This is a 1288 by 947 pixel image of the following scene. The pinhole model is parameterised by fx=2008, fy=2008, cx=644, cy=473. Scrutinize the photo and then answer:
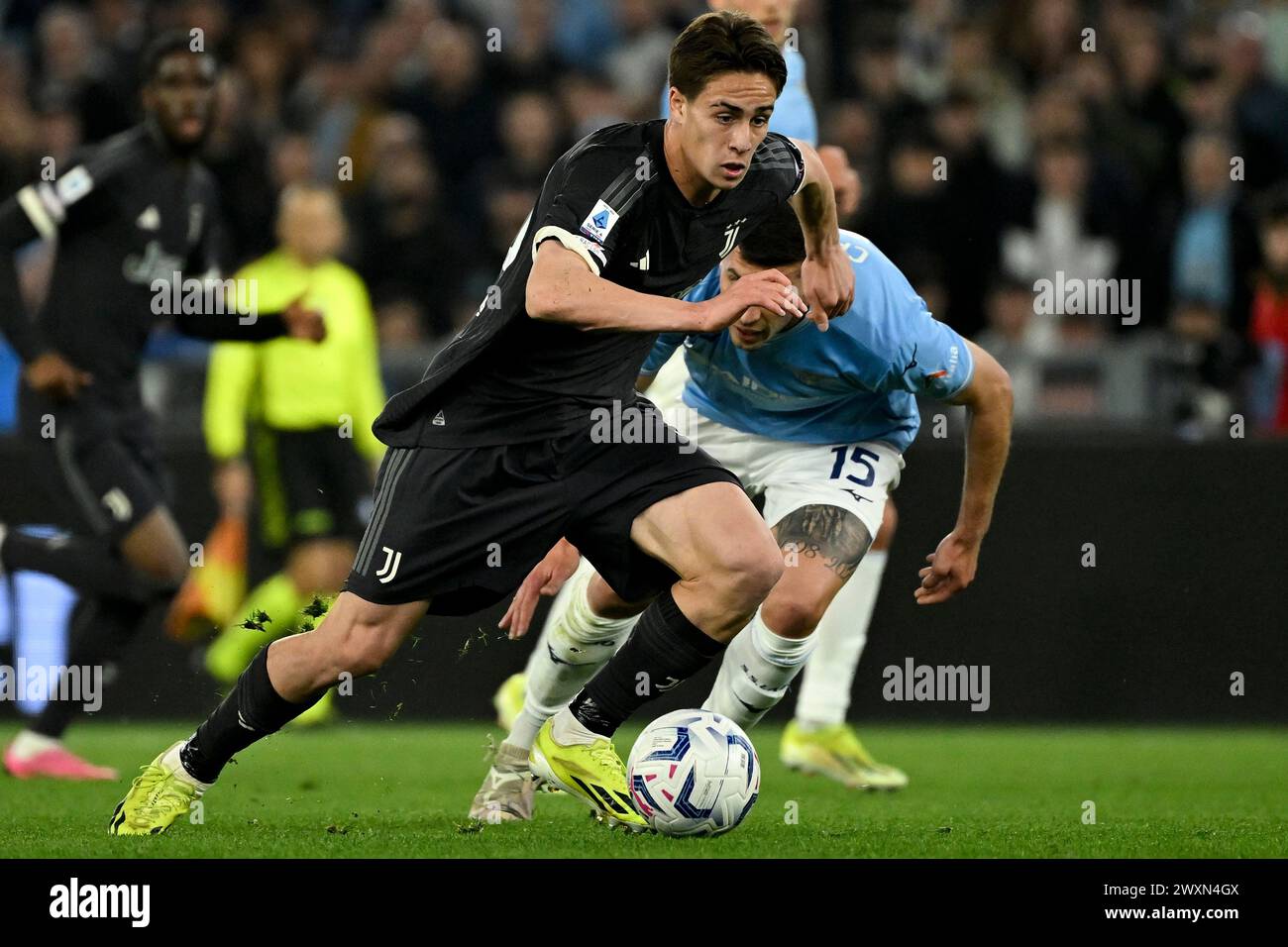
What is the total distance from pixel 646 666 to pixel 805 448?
119 centimetres

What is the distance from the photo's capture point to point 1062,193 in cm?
1123

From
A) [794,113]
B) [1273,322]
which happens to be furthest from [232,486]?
[1273,322]

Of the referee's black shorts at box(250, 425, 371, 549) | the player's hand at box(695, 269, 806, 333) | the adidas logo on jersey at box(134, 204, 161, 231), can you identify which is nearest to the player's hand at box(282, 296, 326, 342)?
the adidas logo on jersey at box(134, 204, 161, 231)

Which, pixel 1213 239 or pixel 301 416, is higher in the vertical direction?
pixel 1213 239

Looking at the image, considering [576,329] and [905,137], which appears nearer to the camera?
[576,329]

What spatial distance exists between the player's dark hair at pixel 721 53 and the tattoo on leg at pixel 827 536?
1.51m

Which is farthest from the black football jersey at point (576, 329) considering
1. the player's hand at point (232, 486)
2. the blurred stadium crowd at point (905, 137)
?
the blurred stadium crowd at point (905, 137)

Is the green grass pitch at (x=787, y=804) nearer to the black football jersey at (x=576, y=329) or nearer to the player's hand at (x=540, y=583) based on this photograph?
the player's hand at (x=540, y=583)

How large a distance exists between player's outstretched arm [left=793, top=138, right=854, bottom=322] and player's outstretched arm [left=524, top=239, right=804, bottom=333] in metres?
0.63

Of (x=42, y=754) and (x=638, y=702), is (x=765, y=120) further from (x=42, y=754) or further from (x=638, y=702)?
(x=42, y=754)

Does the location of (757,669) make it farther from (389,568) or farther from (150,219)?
(150,219)

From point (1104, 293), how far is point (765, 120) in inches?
248

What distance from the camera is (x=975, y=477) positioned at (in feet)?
20.0

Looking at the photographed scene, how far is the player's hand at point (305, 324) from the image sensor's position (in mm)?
6934
